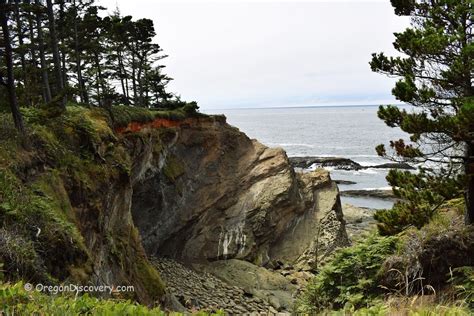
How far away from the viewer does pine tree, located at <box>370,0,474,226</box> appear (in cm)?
998

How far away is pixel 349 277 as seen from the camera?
1010cm

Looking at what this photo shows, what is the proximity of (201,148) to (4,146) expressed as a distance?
17751 mm

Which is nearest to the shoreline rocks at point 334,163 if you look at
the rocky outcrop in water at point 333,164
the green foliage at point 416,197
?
the rocky outcrop in water at point 333,164

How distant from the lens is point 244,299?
766 inches

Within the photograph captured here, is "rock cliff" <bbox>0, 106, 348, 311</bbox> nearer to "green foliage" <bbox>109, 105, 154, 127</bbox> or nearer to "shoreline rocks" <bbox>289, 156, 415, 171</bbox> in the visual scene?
"green foliage" <bbox>109, 105, 154, 127</bbox>

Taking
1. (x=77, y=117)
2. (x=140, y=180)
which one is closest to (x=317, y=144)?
(x=140, y=180)

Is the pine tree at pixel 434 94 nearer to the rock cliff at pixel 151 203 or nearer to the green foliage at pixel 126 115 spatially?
the rock cliff at pixel 151 203

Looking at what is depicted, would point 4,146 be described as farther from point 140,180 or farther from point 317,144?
point 317,144

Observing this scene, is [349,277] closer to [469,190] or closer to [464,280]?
[464,280]

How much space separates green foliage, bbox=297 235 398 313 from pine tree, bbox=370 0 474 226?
1.23m

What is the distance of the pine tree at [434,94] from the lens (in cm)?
998

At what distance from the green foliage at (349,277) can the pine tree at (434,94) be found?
4.02 feet

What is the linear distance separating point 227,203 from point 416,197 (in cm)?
1600

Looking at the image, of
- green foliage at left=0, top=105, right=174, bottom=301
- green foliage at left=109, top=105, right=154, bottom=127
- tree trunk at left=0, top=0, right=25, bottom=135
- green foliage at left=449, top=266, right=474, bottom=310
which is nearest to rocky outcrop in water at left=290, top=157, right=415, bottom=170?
green foliage at left=109, top=105, right=154, bottom=127
